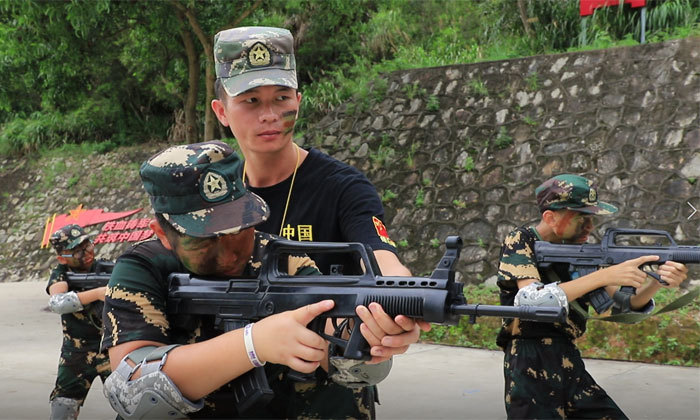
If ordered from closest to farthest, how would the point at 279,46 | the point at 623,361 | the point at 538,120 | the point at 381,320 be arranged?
the point at 381,320 < the point at 279,46 < the point at 623,361 < the point at 538,120

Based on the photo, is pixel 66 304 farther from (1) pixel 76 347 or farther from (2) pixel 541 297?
(2) pixel 541 297

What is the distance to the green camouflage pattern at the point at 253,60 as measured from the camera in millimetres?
2408

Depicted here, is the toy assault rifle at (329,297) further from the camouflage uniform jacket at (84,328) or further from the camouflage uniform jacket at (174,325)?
the camouflage uniform jacket at (84,328)

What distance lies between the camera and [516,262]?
388cm

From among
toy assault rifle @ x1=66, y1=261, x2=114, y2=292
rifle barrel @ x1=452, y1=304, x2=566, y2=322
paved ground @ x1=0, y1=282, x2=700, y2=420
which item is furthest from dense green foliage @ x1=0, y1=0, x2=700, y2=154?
rifle barrel @ x1=452, y1=304, x2=566, y2=322

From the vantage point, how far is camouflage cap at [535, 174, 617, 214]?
3.95 meters

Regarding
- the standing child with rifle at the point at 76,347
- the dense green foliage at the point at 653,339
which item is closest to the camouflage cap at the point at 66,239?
the standing child with rifle at the point at 76,347

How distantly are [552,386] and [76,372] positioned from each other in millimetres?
3366

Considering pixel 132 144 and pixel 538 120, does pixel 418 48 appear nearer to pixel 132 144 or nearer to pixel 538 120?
pixel 538 120

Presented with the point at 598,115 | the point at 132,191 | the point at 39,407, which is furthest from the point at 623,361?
the point at 132,191

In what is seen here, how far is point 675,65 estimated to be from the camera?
9875 mm

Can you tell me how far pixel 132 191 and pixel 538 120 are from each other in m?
8.75

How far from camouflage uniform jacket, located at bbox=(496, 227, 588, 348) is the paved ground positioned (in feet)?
5.81

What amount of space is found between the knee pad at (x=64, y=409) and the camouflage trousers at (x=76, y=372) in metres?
0.03
